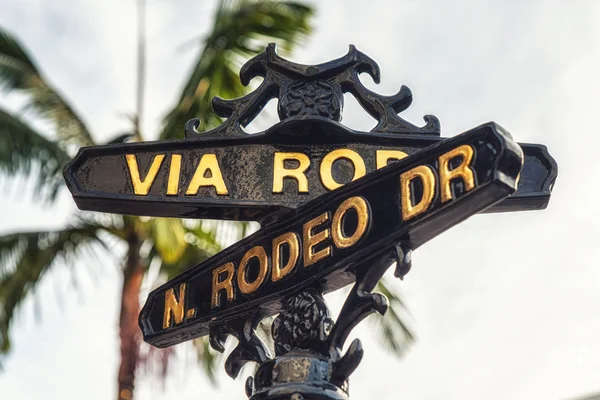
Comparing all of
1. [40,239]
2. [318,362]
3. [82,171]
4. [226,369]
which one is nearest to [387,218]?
[318,362]

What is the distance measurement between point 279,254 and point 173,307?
0.36m

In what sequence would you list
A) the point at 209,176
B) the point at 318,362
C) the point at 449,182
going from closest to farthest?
the point at 449,182 < the point at 318,362 < the point at 209,176

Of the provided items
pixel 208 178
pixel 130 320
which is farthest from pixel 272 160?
pixel 130 320

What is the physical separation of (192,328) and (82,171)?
0.47 metres

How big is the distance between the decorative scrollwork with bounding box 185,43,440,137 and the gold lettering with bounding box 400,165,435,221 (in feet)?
1.25

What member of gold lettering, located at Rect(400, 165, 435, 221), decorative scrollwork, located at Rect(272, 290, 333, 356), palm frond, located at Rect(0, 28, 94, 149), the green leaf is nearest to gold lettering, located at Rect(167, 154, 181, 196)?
decorative scrollwork, located at Rect(272, 290, 333, 356)

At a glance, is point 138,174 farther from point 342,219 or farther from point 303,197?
point 342,219

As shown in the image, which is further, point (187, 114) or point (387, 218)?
point (187, 114)

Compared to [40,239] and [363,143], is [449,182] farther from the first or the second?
[40,239]

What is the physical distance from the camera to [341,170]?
2102 mm

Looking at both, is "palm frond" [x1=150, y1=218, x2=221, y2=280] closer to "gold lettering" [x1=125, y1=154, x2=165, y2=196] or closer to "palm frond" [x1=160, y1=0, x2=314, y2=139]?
"palm frond" [x1=160, y1=0, x2=314, y2=139]

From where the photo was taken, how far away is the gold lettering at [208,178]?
2.12 metres

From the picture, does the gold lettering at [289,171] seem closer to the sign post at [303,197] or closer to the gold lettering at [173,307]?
the sign post at [303,197]

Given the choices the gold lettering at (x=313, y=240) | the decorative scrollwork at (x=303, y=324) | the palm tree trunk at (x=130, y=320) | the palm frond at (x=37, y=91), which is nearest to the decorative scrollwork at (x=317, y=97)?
the gold lettering at (x=313, y=240)
